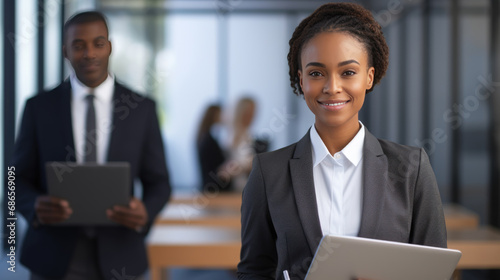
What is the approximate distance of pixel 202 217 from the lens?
12.0ft

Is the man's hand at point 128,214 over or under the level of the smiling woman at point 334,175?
under

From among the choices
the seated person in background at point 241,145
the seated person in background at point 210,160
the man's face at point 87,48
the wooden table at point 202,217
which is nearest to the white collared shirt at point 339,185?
the man's face at point 87,48

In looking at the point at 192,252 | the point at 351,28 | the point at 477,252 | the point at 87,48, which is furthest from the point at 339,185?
the point at 477,252

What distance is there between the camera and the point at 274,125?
9.22m

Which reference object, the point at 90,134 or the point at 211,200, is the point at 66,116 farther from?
the point at 211,200

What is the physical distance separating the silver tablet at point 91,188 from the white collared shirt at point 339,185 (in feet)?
2.23

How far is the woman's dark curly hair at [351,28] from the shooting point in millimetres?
960

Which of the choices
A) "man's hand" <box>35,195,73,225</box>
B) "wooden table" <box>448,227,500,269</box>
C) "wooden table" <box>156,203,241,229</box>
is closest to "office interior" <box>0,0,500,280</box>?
"wooden table" <box>448,227,500,269</box>

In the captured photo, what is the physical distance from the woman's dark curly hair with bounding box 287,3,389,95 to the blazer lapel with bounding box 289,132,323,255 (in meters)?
0.17

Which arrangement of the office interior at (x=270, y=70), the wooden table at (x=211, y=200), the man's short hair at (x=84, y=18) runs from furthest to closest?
1. the wooden table at (x=211, y=200)
2. the office interior at (x=270, y=70)
3. the man's short hair at (x=84, y=18)

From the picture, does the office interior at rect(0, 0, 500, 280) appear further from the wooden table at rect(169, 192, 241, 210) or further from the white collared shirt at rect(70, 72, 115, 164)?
the wooden table at rect(169, 192, 241, 210)

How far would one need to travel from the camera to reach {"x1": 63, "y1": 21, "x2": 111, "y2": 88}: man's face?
1.13 m

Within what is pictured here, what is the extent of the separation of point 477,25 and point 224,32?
5032mm

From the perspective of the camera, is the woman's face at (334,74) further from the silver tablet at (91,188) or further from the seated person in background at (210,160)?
the seated person in background at (210,160)
